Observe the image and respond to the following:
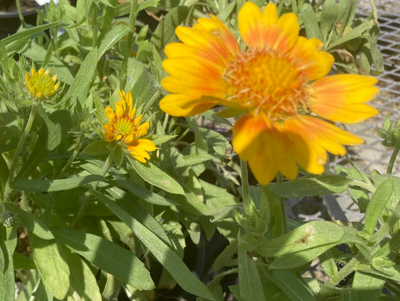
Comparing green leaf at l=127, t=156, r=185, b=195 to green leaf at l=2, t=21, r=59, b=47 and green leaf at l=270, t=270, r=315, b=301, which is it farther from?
green leaf at l=2, t=21, r=59, b=47

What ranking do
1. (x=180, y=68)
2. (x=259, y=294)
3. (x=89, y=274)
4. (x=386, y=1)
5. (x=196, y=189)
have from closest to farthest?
1. (x=180, y=68)
2. (x=259, y=294)
3. (x=89, y=274)
4. (x=196, y=189)
5. (x=386, y=1)

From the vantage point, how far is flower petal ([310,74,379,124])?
58 centimetres

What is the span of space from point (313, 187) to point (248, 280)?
23cm

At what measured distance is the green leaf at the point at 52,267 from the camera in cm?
81

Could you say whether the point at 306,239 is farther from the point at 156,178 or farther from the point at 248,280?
the point at 156,178

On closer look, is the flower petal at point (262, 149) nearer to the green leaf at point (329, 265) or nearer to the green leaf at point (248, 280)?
the green leaf at point (248, 280)

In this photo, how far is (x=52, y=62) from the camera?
1.10m

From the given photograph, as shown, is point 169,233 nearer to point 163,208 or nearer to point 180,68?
point 163,208

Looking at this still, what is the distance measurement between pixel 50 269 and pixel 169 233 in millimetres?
330

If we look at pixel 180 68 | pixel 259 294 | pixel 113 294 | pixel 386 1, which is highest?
pixel 180 68

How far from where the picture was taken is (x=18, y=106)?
78 cm

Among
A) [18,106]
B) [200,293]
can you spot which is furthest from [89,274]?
[18,106]

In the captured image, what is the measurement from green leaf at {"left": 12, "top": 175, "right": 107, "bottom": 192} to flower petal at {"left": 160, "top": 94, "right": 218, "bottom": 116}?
0.28 m

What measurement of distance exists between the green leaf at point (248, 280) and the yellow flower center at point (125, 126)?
35cm
